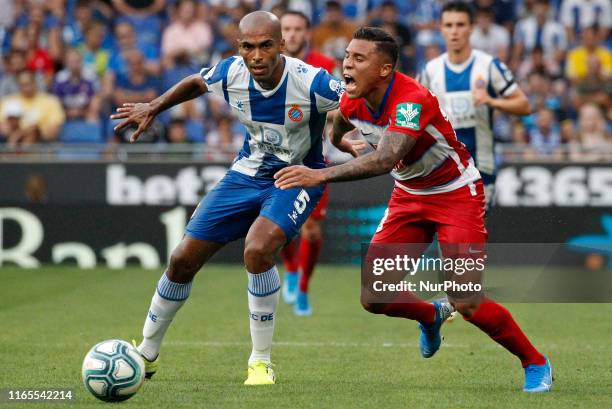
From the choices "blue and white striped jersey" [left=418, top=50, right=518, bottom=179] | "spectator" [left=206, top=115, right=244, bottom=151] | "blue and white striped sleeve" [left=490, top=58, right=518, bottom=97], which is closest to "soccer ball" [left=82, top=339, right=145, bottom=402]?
"blue and white striped jersey" [left=418, top=50, right=518, bottom=179]

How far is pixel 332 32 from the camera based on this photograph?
17625 mm

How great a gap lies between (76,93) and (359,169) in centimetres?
1216

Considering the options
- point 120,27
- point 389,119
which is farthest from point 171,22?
point 389,119

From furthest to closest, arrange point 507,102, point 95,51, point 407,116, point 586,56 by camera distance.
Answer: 1. point 95,51
2. point 586,56
3. point 507,102
4. point 407,116

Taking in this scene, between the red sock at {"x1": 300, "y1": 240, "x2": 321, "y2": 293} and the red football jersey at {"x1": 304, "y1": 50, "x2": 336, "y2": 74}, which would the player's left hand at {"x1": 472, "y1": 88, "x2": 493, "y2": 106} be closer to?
the red football jersey at {"x1": 304, "y1": 50, "x2": 336, "y2": 74}

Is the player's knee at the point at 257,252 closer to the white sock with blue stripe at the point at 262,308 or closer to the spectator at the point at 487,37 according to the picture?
the white sock with blue stripe at the point at 262,308

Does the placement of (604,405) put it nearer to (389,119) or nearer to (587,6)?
(389,119)

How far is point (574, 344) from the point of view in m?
9.30

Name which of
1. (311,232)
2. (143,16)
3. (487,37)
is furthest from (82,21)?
(311,232)

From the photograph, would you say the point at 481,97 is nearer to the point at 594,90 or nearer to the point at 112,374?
the point at 112,374

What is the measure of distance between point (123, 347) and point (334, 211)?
A: 8.81 m

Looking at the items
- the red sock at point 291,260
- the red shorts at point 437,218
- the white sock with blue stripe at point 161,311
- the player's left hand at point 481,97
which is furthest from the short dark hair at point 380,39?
the red sock at point 291,260

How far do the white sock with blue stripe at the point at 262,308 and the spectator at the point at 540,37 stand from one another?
37.2 feet

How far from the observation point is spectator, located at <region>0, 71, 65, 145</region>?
55.7 feet
